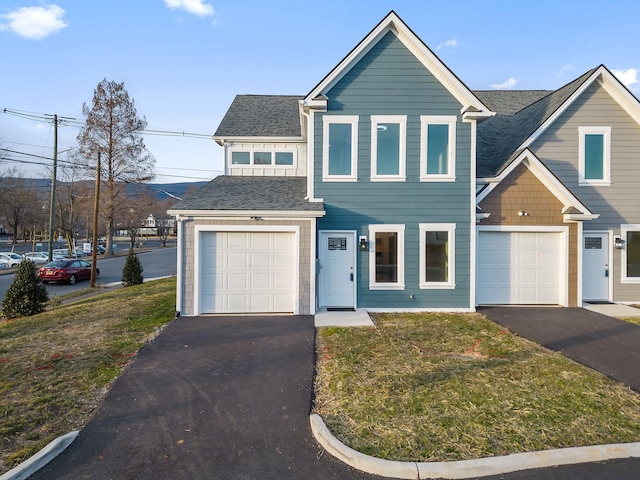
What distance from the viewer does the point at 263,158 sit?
1265 centimetres

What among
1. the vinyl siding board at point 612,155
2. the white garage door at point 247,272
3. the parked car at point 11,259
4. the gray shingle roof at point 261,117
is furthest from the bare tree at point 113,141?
the vinyl siding board at point 612,155

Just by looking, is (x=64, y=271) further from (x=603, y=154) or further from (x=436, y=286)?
(x=603, y=154)

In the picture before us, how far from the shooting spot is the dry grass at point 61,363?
13.5ft

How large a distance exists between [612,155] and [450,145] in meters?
5.58

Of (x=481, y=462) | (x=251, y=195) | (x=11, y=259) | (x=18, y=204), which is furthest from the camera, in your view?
(x=18, y=204)

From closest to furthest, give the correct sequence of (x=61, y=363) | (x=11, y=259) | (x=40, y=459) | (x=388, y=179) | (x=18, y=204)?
(x=40, y=459)
(x=61, y=363)
(x=388, y=179)
(x=11, y=259)
(x=18, y=204)

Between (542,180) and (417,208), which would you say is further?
(542,180)

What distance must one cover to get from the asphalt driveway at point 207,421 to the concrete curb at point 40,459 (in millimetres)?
76

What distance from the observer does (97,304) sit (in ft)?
38.3

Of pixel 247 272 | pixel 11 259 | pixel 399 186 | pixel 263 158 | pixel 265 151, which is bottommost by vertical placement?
pixel 11 259

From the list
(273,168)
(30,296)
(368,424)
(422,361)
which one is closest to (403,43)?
(273,168)

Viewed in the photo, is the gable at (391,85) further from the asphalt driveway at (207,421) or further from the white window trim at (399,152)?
the asphalt driveway at (207,421)

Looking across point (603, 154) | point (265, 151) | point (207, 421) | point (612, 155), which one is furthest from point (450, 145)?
point (207, 421)

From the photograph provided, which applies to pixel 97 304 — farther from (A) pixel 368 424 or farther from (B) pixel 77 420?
(A) pixel 368 424
